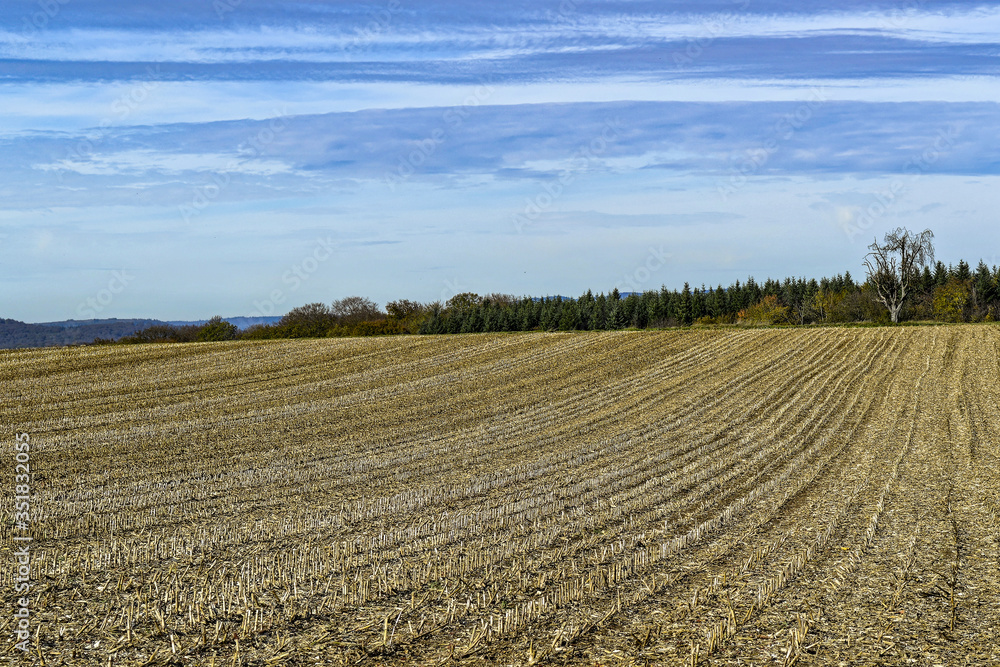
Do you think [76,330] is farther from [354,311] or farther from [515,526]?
[515,526]

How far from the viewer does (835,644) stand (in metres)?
8.25

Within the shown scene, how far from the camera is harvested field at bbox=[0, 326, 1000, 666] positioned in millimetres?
8391

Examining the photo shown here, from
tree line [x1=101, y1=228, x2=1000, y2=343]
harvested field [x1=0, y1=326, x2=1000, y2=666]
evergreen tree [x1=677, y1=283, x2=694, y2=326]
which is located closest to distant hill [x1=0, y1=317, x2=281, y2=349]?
tree line [x1=101, y1=228, x2=1000, y2=343]

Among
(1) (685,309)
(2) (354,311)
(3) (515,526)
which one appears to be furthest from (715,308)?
(3) (515,526)

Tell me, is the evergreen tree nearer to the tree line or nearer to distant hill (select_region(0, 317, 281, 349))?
the tree line

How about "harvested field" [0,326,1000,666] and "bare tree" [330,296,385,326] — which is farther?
"bare tree" [330,296,385,326]

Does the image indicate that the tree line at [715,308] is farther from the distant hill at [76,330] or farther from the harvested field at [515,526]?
the harvested field at [515,526]

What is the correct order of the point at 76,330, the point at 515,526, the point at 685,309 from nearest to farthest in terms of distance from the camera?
1. the point at 515,526
2. the point at 76,330
3. the point at 685,309

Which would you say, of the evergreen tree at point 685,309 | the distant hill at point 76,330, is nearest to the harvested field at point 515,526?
the distant hill at point 76,330

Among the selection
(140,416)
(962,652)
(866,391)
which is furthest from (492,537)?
(866,391)

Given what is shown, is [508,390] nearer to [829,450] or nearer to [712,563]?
[829,450]

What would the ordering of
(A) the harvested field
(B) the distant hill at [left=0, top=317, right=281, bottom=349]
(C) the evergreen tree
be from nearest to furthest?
1. (A) the harvested field
2. (B) the distant hill at [left=0, top=317, right=281, bottom=349]
3. (C) the evergreen tree

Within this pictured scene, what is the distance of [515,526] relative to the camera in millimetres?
12516

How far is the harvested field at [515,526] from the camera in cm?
839
